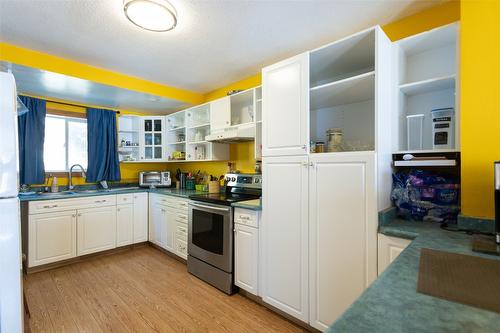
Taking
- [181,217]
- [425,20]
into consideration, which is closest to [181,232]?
[181,217]

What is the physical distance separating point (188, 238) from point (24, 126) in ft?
8.71

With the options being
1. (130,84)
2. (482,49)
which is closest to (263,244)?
(482,49)

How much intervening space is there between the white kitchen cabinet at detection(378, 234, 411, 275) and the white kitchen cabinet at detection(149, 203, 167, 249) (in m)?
2.82

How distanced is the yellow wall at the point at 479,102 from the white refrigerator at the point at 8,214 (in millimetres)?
2547

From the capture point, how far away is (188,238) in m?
2.90

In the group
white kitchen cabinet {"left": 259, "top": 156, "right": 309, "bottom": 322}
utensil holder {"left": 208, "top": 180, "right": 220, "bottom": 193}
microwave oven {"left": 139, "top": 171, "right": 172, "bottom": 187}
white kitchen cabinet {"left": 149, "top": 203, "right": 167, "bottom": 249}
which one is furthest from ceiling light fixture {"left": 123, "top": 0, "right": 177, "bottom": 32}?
microwave oven {"left": 139, "top": 171, "right": 172, "bottom": 187}

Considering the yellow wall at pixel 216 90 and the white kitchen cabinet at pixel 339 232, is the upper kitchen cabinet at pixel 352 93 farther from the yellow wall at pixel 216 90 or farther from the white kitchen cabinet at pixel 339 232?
the yellow wall at pixel 216 90

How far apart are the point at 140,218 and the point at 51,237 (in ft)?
3.51

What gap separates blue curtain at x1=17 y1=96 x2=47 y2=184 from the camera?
10.5ft

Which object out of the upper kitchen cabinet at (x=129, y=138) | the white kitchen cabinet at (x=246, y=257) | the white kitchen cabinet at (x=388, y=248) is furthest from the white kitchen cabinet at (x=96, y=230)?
the white kitchen cabinet at (x=388, y=248)

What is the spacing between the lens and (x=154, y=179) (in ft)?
13.7

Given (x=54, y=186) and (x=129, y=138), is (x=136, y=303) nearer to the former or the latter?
(x=54, y=186)

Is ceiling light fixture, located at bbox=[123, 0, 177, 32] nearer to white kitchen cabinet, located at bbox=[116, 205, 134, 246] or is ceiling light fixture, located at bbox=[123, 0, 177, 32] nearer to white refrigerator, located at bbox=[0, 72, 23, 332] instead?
white refrigerator, located at bbox=[0, 72, 23, 332]

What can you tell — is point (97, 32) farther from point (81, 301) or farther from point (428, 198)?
point (428, 198)
